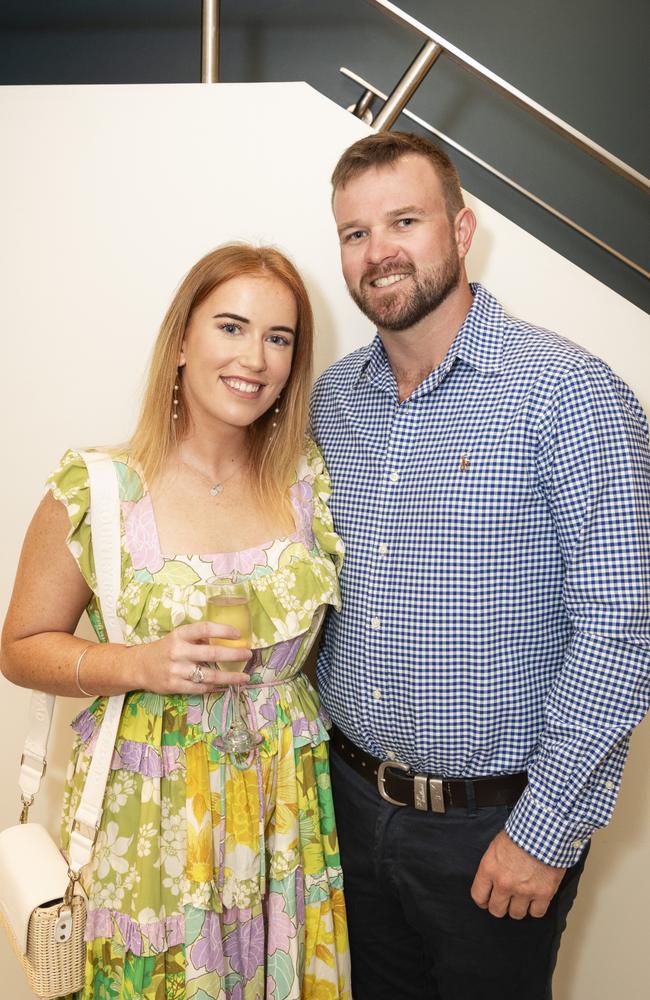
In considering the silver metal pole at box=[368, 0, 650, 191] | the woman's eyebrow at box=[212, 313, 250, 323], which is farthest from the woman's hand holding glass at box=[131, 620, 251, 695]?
the silver metal pole at box=[368, 0, 650, 191]

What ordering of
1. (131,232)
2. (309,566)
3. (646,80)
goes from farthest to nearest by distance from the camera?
(646,80)
(131,232)
(309,566)

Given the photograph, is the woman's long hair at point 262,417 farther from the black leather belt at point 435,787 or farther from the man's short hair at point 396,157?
the black leather belt at point 435,787

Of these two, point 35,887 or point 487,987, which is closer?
point 35,887

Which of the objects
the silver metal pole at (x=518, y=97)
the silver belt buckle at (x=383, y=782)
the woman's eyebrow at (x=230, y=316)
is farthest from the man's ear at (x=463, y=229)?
the silver belt buckle at (x=383, y=782)

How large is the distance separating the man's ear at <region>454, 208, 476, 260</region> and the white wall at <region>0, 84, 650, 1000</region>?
26cm

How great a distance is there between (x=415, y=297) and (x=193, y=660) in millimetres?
808

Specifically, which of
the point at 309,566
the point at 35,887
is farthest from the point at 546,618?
the point at 35,887

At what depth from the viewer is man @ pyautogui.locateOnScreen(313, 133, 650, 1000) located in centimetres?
145

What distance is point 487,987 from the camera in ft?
5.35

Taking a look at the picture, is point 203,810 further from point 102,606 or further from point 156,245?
point 156,245

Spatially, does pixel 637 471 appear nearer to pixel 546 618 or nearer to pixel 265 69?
pixel 546 618

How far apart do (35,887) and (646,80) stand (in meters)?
3.68

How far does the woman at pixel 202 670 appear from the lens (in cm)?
151

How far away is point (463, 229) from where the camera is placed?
5.76 feet
